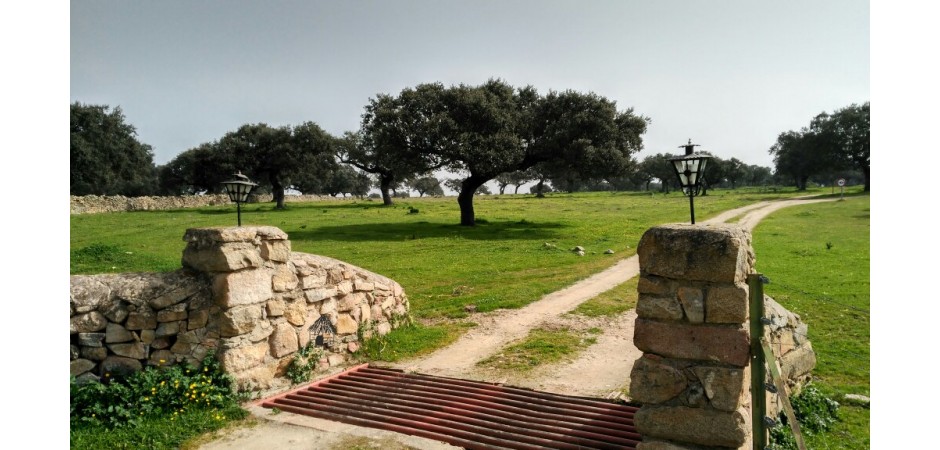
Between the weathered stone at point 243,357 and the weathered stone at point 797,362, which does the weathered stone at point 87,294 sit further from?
the weathered stone at point 797,362

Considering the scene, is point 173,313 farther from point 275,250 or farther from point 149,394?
point 275,250

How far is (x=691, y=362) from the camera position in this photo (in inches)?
184

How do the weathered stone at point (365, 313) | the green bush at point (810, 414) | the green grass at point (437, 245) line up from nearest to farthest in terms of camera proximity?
the green bush at point (810, 414) < the weathered stone at point (365, 313) < the green grass at point (437, 245)

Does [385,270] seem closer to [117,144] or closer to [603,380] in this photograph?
[603,380]

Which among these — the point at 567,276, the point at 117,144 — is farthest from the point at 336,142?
the point at 567,276

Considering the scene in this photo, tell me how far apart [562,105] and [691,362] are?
2747 centimetres

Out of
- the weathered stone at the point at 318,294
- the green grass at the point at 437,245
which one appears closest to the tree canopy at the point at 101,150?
the green grass at the point at 437,245

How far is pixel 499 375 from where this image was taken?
808cm

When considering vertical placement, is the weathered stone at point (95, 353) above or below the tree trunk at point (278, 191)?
below

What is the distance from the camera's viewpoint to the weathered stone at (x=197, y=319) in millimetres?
7141

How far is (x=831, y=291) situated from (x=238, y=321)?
13.7m

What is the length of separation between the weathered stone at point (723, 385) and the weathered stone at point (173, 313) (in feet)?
20.4

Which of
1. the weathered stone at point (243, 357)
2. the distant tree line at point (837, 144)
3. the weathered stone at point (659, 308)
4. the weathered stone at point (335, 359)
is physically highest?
the distant tree line at point (837, 144)

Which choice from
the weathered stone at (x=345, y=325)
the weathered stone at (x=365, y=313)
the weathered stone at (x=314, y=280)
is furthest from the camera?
the weathered stone at (x=365, y=313)
